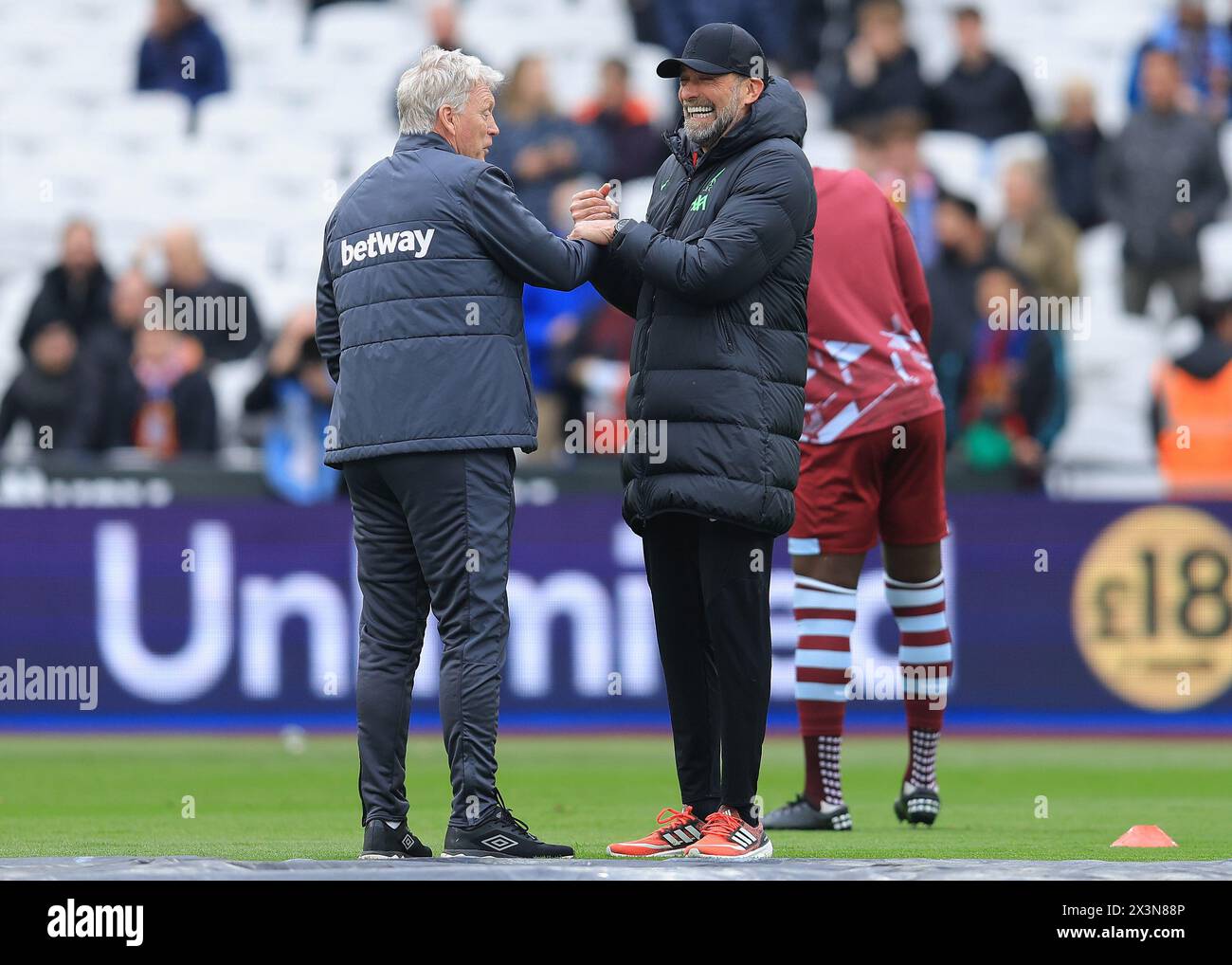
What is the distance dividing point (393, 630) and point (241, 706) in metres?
5.69

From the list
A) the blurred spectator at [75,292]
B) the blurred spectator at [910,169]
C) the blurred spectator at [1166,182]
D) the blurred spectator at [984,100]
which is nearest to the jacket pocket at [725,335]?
the blurred spectator at [910,169]

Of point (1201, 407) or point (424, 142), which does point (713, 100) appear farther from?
point (1201, 407)

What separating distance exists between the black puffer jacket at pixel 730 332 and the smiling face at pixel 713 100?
37mm

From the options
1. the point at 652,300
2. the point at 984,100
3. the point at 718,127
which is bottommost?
the point at 652,300

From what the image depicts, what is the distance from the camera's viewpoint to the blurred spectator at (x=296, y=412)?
484 inches

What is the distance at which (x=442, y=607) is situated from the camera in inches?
250

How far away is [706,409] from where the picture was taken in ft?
21.0

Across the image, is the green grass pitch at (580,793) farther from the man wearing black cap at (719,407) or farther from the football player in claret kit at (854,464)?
the man wearing black cap at (719,407)

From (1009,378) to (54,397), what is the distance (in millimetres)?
5921

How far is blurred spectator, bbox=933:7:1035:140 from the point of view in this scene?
52.4 ft

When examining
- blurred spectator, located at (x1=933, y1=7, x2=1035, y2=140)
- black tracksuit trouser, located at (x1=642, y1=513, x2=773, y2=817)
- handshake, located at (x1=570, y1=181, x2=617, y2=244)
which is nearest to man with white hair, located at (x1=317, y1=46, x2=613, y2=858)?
handshake, located at (x1=570, y1=181, x2=617, y2=244)

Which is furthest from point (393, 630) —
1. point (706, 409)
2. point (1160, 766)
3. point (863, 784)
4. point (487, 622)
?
point (1160, 766)

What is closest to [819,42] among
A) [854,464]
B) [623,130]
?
[623,130]

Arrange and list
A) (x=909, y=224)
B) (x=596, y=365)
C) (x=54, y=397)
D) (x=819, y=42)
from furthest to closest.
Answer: (x=819, y=42) → (x=54, y=397) → (x=596, y=365) → (x=909, y=224)
